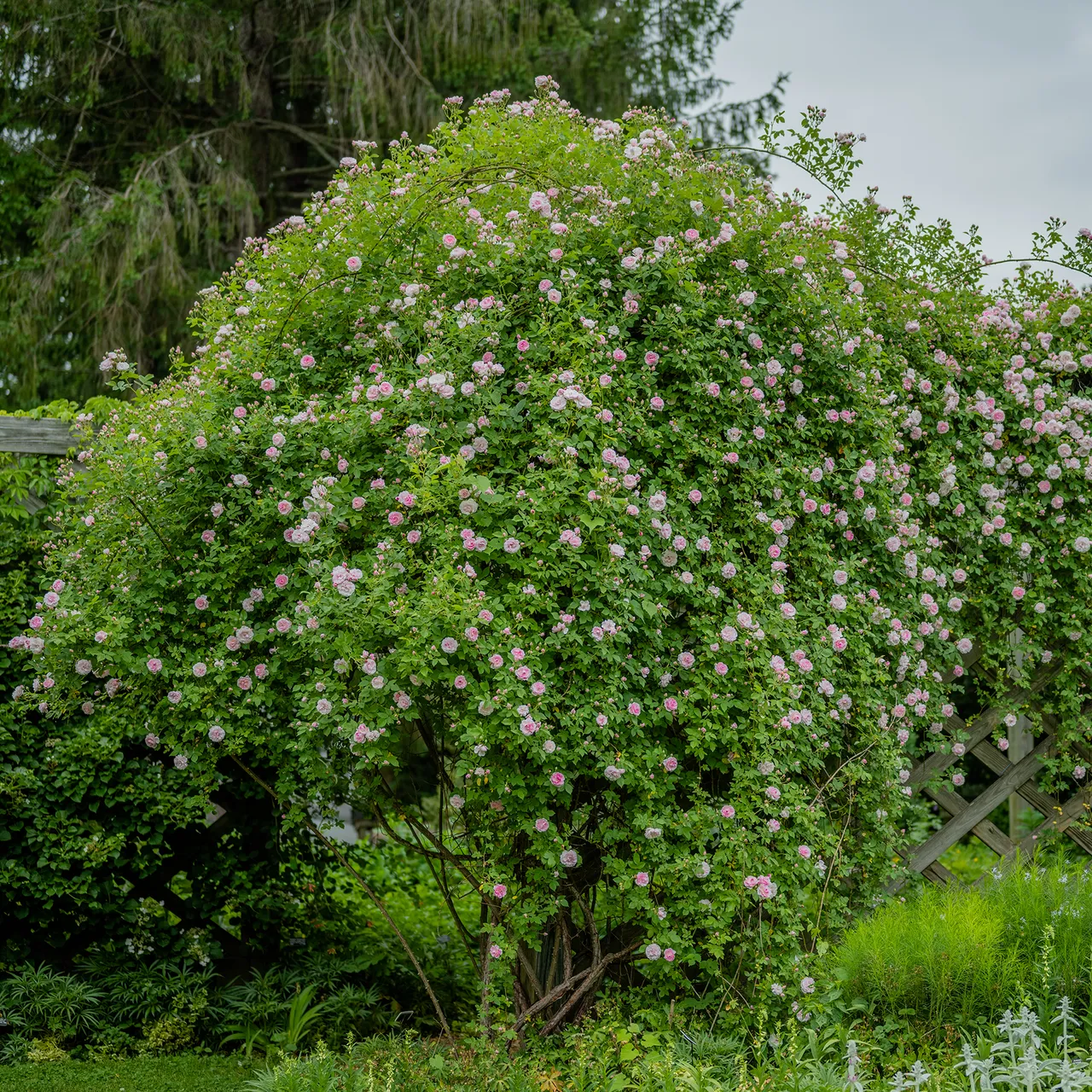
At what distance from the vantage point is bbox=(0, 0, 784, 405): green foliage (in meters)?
7.16

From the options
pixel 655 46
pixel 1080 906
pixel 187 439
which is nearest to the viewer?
pixel 1080 906

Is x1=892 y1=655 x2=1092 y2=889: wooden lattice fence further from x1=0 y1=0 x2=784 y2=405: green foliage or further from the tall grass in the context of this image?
x1=0 y1=0 x2=784 y2=405: green foliage

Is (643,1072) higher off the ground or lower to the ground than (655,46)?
lower

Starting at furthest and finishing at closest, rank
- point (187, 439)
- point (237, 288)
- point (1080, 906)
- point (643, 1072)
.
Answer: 1. point (237, 288)
2. point (187, 439)
3. point (1080, 906)
4. point (643, 1072)

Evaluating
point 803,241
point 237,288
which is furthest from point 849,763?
point 237,288

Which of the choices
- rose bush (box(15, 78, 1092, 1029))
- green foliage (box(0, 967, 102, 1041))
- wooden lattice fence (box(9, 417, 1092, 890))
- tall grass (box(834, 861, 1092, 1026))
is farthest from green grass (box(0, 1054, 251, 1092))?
wooden lattice fence (box(9, 417, 1092, 890))

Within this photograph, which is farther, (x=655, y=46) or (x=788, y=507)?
(x=655, y=46)

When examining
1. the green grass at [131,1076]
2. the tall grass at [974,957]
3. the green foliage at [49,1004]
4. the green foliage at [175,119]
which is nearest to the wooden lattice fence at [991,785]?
the tall grass at [974,957]

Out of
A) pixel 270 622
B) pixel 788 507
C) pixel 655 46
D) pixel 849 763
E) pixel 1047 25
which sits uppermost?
pixel 655 46

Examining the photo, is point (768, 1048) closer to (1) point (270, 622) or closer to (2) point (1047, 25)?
(1) point (270, 622)

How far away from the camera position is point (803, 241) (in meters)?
3.77

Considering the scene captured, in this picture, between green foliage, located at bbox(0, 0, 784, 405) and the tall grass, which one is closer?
the tall grass

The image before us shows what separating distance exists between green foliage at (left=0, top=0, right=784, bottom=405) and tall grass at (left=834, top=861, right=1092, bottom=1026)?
5.82m

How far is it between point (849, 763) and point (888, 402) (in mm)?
1350
